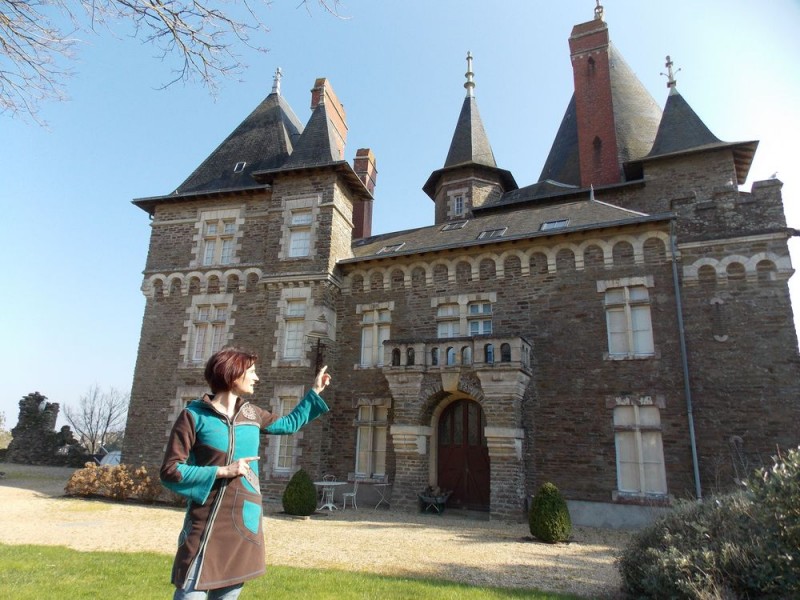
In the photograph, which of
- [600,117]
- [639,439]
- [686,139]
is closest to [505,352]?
[639,439]

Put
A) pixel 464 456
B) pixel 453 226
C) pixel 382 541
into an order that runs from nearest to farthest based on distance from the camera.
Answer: pixel 382 541 → pixel 464 456 → pixel 453 226

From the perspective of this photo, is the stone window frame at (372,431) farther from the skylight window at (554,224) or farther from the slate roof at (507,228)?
the skylight window at (554,224)

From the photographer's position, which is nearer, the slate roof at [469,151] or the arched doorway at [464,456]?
the arched doorway at [464,456]

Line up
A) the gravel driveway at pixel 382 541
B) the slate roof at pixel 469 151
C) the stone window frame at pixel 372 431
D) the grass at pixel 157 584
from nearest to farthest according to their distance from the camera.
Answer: the grass at pixel 157 584 < the gravel driveway at pixel 382 541 < the stone window frame at pixel 372 431 < the slate roof at pixel 469 151

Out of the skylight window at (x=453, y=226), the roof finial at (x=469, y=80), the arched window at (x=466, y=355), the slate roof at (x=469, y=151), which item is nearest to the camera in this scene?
the arched window at (x=466, y=355)

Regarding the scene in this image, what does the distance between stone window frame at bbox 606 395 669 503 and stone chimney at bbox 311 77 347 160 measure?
39.8ft

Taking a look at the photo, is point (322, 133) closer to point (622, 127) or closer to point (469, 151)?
point (469, 151)

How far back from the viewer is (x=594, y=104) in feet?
65.4

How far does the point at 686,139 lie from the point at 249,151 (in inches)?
580

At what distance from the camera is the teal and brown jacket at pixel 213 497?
8.16ft

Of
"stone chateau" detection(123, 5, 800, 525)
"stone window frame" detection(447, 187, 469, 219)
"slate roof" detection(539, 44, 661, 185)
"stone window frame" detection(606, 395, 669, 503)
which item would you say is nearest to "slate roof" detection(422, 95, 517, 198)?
"stone window frame" detection(447, 187, 469, 219)

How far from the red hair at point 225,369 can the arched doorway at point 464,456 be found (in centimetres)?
1154

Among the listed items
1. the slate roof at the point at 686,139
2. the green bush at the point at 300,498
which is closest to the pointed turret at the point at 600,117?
the slate roof at the point at 686,139

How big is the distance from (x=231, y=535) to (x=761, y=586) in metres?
4.87
